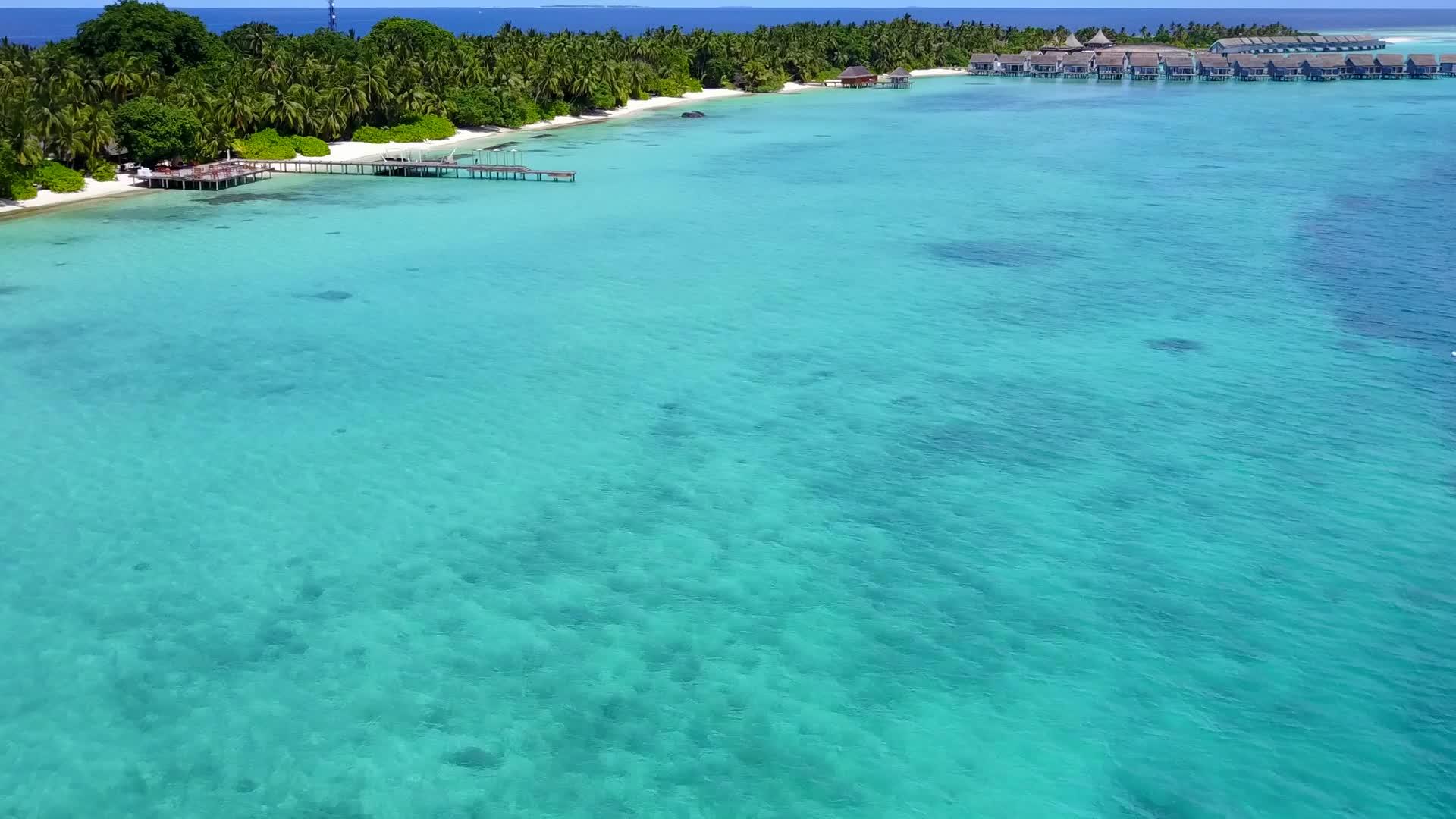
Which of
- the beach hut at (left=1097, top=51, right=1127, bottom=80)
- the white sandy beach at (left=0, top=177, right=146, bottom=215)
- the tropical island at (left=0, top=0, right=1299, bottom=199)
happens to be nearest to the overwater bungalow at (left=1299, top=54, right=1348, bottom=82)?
the beach hut at (left=1097, top=51, right=1127, bottom=80)

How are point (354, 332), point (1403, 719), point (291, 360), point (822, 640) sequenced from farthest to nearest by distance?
1. point (354, 332)
2. point (291, 360)
3. point (822, 640)
4. point (1403, 719)

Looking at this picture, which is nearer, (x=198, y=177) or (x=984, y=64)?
(x=198, y=177)

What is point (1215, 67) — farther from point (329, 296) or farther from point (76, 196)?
point (329, 296)

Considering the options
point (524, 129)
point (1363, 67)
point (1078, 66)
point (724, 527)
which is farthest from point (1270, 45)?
point (724, 527)

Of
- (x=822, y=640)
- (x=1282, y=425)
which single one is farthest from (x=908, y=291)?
(x=822, y=640)

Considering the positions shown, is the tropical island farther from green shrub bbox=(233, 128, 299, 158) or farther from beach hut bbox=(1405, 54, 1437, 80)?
beach hut bbox=(1405, 54, 1437, 80)

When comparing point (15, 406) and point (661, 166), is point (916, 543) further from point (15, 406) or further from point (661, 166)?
point (661, 166)
